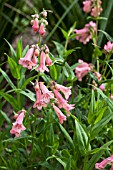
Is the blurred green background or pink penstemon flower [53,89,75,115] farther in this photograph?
the blurred green background

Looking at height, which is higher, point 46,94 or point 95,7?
point 95,7

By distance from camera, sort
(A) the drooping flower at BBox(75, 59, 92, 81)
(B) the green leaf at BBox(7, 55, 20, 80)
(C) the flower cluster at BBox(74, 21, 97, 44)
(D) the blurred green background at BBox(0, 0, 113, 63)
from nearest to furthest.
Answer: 1. (B) the green leaf at BBox(7, 55, 20, 80)
2. (A) the drooping flower at BBox(75, 59, 92, 81)
3. (C) the flower cluster at BBox(74, 21, 97, 44)
4. (D) the blurred green background at BBox(0, 0, 113, 63)

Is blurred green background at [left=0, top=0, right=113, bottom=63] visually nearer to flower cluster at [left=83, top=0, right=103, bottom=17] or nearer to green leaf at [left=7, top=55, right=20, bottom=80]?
flower cluster at [left=83, top=0, right=103, bottom=17]

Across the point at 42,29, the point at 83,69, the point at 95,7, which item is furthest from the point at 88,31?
the point at 42,29

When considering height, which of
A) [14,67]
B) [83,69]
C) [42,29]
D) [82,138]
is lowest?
[82,138]

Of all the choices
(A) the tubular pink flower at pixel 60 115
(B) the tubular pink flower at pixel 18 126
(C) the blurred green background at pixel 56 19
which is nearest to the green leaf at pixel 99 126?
(A) the tubular pink flower at pixel 60 115

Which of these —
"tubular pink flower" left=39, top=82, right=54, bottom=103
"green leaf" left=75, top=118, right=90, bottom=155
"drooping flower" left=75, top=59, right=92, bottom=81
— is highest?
"tubular pink flower" left=39, top=82, right=54, bottom=103

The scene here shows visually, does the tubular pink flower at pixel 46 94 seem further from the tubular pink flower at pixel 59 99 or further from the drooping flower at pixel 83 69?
the drooping flower at pixel 83 69

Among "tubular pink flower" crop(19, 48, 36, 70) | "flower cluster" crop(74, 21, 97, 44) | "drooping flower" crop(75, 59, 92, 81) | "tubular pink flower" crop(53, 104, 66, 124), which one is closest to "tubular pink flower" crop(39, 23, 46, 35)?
"tubular pink flower" crop(19, 48, 36, 70)

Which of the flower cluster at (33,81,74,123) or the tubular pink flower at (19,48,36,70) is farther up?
the tubular pink flower at (19,48,36,70)

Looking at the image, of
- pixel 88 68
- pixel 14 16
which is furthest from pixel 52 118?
pixel 14 16

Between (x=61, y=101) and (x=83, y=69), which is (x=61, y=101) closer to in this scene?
(x=61, y=101)
